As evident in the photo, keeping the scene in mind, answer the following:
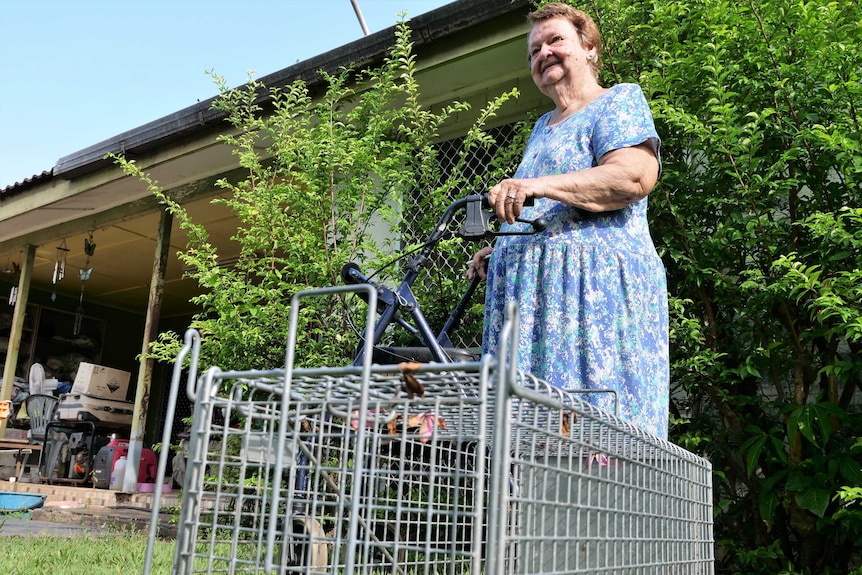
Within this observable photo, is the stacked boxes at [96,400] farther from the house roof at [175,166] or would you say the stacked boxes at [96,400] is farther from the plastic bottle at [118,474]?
the house roof at [175,166]

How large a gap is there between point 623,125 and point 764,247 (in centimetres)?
112

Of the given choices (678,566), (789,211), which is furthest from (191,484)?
(789,211)

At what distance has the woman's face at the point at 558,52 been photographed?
1960mm

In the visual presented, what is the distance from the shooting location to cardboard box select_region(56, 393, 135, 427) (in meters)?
7.67

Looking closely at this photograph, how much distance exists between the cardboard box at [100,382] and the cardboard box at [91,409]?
0.25ft

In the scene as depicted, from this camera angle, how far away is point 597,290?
5.63 ft

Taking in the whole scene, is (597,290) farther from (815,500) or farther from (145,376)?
(145,376)

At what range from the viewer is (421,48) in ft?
14.0

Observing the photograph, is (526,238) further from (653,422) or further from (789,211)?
(789,211)

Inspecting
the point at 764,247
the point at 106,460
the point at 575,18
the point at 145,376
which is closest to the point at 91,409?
the point at 106,460

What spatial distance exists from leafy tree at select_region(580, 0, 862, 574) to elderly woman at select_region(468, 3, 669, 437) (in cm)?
74

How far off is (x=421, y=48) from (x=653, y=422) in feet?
10.3

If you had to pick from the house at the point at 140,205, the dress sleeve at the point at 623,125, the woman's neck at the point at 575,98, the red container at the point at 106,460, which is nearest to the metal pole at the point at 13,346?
the house at the point at 140,205

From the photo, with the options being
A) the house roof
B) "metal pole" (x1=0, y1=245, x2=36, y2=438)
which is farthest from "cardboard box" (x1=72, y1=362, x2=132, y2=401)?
the house roof
